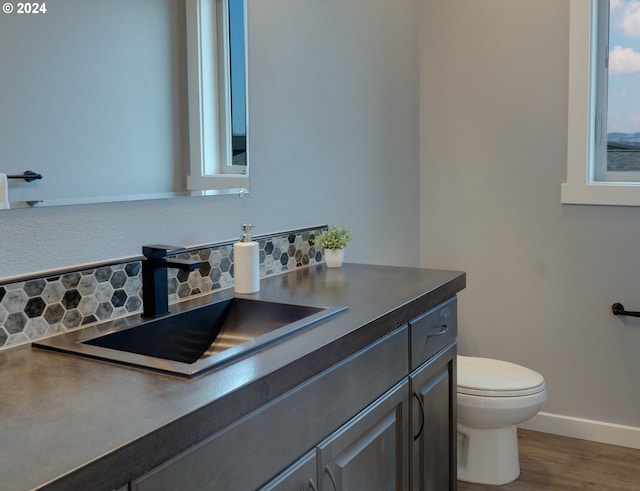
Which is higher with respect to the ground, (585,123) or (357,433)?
(585,123)

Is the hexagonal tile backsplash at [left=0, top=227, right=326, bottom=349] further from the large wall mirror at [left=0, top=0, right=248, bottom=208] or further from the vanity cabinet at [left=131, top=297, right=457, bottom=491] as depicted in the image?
the vanity cabinet at [left=131, top=297, right=457, bottom=491]

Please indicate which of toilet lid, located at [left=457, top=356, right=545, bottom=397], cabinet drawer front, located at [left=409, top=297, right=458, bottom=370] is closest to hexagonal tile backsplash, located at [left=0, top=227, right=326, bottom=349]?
cabinet drawer front, located at [left=409, top=297, right=458, bottom=370]

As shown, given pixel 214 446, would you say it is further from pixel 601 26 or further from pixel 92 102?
pixel 601 26

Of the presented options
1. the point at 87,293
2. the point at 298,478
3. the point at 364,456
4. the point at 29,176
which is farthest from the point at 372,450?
the point at 29,176

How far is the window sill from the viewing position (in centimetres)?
282

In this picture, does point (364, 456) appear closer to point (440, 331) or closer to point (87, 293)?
point (440, 331)

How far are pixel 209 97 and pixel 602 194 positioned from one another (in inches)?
72.1

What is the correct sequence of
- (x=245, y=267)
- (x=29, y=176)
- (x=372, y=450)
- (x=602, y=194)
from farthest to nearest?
(x=602, y=194) < (x=245, y=267) < (x=372, y=450) < (x=29, y=176)

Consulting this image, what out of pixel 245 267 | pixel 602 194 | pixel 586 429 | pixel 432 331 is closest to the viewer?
pixel 245 267

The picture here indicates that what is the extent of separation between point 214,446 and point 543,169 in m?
2.37

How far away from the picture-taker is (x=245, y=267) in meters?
1.82

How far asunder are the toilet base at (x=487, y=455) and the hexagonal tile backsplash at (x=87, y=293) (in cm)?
128

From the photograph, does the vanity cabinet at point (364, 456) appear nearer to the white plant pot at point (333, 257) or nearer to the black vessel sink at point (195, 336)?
the black vessel sink at point (195, 336)

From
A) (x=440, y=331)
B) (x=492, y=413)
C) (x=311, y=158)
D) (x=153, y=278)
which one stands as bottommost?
(x=492, y=413)
